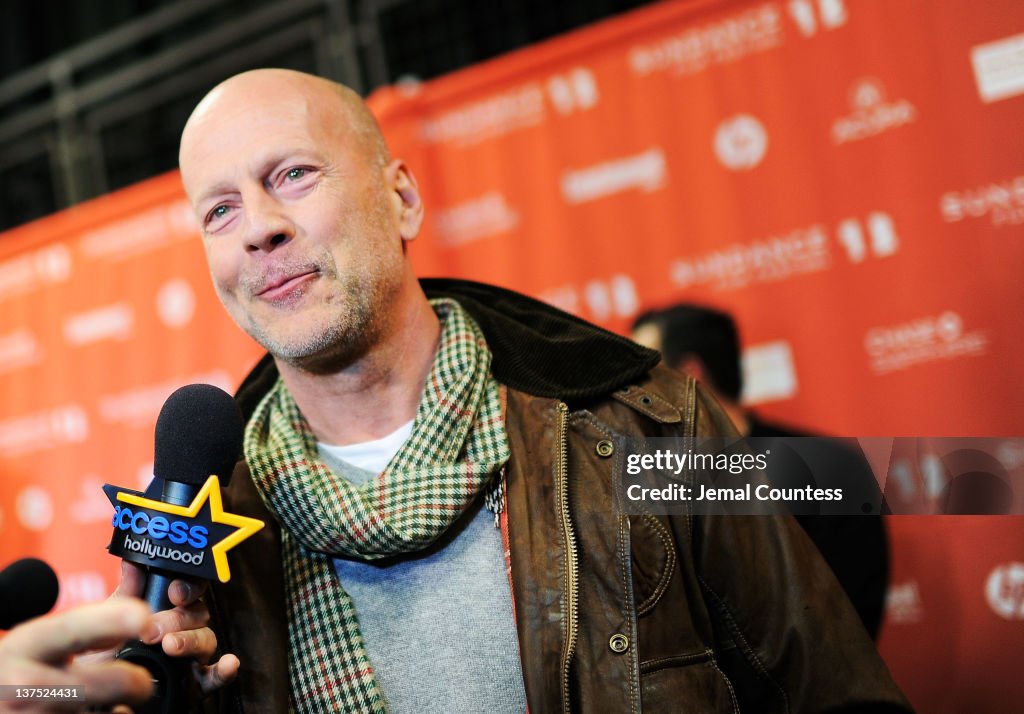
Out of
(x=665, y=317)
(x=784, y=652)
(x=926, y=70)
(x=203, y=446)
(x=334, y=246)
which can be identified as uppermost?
(x=926, y=70)

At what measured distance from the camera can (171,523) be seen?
3.62 ft

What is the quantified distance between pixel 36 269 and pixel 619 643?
3.72 meters

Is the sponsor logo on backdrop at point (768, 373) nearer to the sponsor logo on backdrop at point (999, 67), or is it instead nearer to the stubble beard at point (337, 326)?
the sponsor logo on backdrop at point (999, 67)

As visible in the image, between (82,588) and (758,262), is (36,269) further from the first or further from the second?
(758,262)

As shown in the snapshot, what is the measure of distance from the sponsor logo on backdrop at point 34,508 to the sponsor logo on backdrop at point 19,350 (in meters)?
0.57

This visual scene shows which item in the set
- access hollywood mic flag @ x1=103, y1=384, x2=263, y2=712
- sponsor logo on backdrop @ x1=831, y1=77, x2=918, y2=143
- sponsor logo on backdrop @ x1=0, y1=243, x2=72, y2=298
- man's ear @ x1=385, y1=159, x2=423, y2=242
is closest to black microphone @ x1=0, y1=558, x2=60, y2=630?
access hollywood mic flag @ x1=103, y1=384, x2=263, y2=712

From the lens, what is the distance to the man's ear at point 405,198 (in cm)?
182

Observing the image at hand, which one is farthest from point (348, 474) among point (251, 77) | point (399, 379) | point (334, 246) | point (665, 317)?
point (665, 317)

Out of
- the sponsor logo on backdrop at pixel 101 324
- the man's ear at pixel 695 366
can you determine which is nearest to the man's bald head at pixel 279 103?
the man's ear at pixel 695 366

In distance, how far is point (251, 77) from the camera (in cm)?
172

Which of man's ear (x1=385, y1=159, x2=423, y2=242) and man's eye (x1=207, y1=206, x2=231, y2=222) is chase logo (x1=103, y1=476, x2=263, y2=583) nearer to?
man's eye (x1=207, y1=206, x2=231, y2=222)

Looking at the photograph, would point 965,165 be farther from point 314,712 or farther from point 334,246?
point 314,712

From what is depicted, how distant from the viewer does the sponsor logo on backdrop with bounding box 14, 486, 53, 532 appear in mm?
4027

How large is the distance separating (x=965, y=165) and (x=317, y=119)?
189 centimetres
